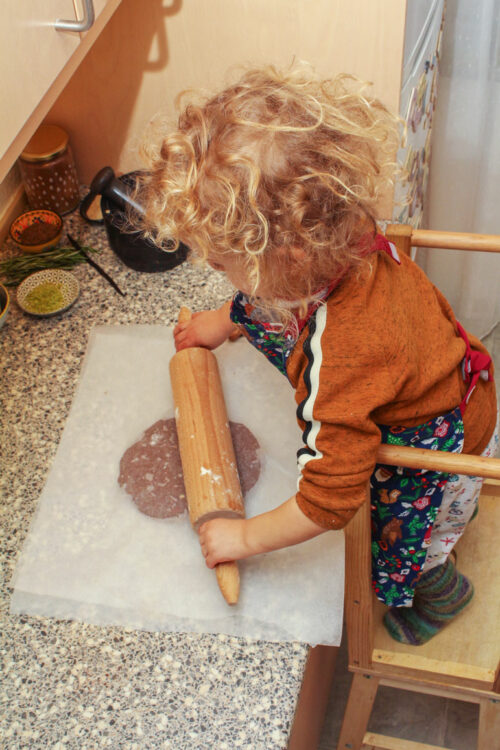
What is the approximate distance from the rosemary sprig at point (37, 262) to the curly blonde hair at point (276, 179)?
49 cm

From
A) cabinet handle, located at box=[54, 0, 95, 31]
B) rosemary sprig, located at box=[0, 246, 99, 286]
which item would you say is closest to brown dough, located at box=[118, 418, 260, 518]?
rosemary sprig, located at box=[0, 246, 99, 286]

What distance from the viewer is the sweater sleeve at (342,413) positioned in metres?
0.71

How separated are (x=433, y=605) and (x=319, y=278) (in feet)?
1.78

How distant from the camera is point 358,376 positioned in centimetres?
72

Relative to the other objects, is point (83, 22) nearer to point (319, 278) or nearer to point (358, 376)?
point (319, 278)

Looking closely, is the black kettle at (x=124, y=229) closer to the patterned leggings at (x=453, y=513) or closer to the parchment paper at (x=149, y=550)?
the parchment paper at (x=149, y=550)

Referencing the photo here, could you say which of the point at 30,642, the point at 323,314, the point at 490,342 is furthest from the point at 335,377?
the point at 490,342

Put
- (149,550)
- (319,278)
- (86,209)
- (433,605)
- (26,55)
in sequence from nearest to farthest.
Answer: (26,55) < (319,278) < (149,550) < (433,605) < (86,209)

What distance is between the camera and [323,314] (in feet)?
2.47

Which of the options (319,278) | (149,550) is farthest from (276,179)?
(149,550)

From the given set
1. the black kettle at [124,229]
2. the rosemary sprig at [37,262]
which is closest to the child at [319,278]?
the black kettle at [124,229]

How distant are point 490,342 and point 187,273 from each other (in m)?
1.18

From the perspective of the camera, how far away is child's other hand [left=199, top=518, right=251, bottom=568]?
32.4 inches

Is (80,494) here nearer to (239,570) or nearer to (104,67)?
(239,570)
